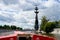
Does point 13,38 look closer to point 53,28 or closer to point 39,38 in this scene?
point 39,38

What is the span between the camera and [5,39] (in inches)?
851

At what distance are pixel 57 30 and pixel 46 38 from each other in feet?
423

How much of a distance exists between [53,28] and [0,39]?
130590 millimetres

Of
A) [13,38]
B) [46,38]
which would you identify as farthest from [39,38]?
[13,38]

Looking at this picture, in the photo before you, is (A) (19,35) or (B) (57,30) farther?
(B) (57,30)

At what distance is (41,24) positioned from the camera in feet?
516

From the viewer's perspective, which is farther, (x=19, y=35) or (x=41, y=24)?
(x=41, y=24)

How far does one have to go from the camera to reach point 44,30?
488 feet

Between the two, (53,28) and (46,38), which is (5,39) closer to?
(46,38)

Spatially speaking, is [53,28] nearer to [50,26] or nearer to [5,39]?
[50,26]

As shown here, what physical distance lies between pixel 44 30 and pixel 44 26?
2.22 m

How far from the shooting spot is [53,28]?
152 meters

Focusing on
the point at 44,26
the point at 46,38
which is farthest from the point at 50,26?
the point at 46,38

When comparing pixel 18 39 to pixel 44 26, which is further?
pixel 44 26
